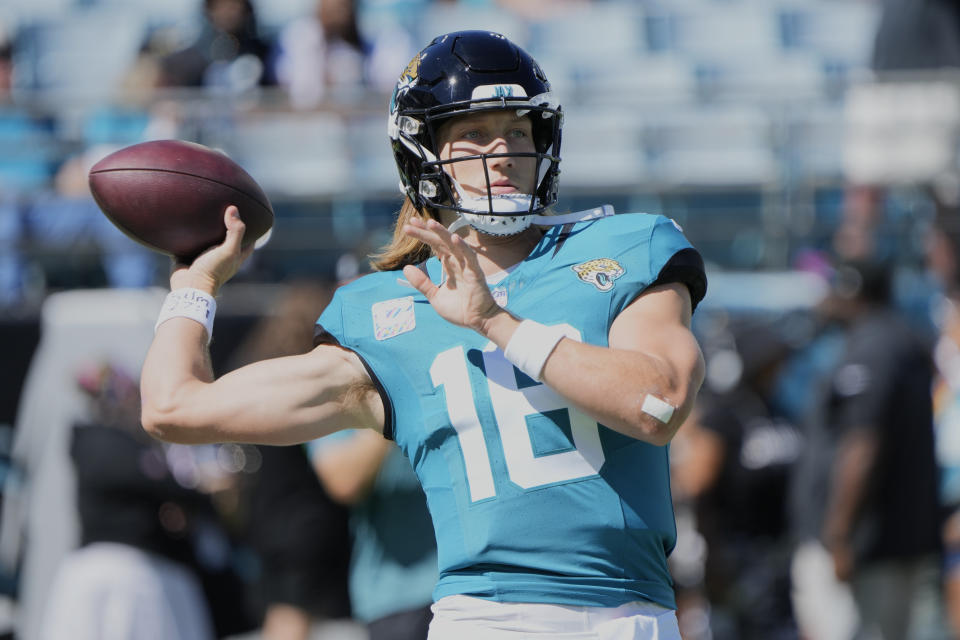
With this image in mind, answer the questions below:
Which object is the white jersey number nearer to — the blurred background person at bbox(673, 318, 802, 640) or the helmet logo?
the helmet logo

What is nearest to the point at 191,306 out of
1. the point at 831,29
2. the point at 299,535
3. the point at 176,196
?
the point at 176,196

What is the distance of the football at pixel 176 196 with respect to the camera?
9.09 feet

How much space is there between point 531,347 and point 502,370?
0.19 metres

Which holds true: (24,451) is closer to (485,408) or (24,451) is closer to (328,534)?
(328,534)

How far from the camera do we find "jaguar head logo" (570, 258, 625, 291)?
2.51m

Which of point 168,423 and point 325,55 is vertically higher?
point 325,55

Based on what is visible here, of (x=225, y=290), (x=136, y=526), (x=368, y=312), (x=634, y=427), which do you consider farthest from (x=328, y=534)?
(x=634, y=427)

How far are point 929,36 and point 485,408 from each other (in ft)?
19.9

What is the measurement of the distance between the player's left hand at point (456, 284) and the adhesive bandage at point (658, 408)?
302 millimetres

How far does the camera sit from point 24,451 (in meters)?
6.36

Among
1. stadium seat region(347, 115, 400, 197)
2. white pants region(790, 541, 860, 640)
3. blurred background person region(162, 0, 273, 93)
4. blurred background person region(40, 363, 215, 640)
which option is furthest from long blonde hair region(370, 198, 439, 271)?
blurred background person region(162, 0, 273, 93)

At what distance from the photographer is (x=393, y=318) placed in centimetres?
262

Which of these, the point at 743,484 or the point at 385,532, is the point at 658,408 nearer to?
the point at 385,532

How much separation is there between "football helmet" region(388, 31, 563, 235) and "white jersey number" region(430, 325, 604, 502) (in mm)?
277
